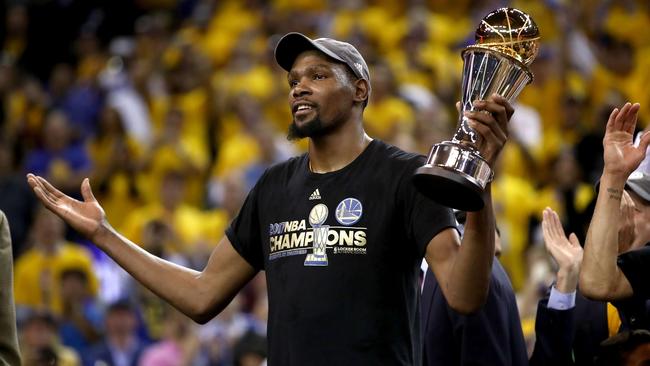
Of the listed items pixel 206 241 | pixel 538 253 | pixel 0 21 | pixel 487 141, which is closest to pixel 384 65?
→ pixel 206 241

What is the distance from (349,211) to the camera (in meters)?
4.09

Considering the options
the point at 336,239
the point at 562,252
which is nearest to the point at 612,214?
the point at 562,252

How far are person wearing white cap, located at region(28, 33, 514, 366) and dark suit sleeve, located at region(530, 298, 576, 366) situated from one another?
2.83ft

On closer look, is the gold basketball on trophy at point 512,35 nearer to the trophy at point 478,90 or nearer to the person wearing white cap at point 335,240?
the trophy at point 478,90

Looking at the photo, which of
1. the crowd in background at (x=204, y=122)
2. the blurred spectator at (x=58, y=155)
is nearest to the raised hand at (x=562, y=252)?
the crowd in background at (x=204, y=122)

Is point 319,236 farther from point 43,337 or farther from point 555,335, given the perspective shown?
point 43,337

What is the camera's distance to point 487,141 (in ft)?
11.9

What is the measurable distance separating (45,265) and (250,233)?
5.41 m

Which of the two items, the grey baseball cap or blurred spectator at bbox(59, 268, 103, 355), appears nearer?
the grey baseball cap

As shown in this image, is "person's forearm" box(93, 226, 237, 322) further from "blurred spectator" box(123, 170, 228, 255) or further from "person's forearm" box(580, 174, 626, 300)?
"blurred spectator" box(123, 170, 228, 255)

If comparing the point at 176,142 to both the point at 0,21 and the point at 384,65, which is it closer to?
the point at 384,65

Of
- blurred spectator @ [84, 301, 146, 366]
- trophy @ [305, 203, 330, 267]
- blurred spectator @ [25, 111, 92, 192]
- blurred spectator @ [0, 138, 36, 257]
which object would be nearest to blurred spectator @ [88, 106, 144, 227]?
blurred spectator @ [25, 111, 92, 192]

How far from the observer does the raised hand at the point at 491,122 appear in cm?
359

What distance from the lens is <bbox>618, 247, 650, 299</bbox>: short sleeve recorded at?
166 inches
